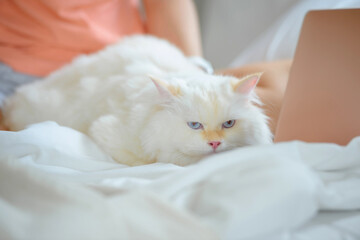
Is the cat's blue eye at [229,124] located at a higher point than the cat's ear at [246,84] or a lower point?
lower

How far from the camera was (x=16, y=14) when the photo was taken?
154cm

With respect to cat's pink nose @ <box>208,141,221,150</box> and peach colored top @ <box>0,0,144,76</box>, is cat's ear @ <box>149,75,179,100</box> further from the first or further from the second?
peach colored top @ <box>0,0,144,76</box>

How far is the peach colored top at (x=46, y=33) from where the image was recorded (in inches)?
59.9

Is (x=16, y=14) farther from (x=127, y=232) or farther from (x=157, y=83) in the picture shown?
(x=127, y=232)

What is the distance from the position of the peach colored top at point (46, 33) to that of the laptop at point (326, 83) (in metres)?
1.10

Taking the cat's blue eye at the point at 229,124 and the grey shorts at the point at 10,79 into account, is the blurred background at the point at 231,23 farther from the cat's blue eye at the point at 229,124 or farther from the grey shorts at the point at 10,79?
the cat's blue eye at the point at 229,124

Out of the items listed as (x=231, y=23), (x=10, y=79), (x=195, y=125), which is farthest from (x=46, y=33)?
(x=231, y=23)

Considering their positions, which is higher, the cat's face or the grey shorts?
the cat's face

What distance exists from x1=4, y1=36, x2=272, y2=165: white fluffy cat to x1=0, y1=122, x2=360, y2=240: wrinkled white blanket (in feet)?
0.72

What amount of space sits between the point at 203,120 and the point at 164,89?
5.3 inches

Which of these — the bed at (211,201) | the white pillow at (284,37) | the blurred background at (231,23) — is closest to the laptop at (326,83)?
the bed at (211,201)

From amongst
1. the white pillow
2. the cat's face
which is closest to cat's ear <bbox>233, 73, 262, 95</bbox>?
the cat's face

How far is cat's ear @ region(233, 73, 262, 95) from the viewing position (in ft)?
→ 2.77

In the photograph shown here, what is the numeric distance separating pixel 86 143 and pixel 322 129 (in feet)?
2.19
